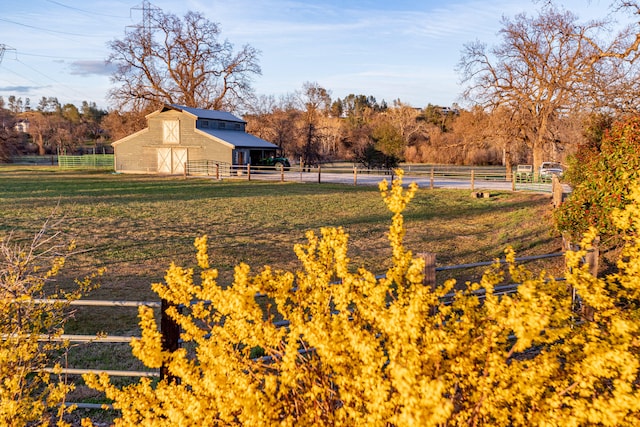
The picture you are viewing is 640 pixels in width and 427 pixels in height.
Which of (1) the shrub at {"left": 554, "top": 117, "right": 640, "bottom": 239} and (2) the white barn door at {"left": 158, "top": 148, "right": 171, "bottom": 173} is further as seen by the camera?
(2) the white barn door at {"left": 158, "top": 148, "right": 171, "bottom": 173}

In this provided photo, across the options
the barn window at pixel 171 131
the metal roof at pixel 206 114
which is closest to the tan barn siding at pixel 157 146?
the barn window at pixel 171 131

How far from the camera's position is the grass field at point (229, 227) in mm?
11273

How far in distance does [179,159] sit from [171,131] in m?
2.50

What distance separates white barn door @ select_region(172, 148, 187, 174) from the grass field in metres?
13.1

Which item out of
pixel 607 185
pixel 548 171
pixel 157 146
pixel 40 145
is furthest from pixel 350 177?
pixel 40 145

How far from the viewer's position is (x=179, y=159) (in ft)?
139

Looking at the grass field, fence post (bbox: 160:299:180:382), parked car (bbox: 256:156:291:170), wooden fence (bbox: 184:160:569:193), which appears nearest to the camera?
fence post (bbox: 160:299:180:382)

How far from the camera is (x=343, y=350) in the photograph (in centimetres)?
312

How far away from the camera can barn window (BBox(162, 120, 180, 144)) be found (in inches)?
1655

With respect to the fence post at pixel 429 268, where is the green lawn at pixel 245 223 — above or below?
below

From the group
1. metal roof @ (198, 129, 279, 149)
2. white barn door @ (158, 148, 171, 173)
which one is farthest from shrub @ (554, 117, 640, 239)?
white barn door @ (158, 148, 171, 173)

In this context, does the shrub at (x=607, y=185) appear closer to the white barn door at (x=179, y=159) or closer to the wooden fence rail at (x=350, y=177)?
the wooden fence rail at (x=350, y=177)

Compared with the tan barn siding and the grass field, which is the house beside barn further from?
the grass field

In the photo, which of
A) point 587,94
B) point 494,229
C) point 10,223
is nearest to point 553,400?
point 494,229
